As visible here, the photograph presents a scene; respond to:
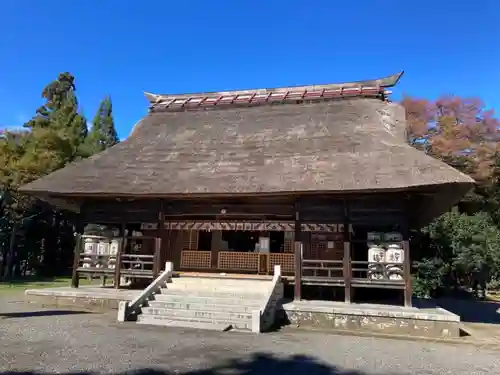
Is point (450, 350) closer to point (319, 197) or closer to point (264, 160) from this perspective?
point (319, 197)

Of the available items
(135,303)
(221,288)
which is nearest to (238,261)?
(221,288)

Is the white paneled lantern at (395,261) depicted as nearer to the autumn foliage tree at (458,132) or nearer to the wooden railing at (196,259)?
the wooden railing at (196,259)

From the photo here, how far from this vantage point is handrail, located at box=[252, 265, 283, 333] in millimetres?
8742

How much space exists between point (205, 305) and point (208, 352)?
3423mm

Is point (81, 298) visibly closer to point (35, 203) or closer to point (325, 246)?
point (325, 246)

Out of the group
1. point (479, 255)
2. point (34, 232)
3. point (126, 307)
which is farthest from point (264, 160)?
point (34, 232)

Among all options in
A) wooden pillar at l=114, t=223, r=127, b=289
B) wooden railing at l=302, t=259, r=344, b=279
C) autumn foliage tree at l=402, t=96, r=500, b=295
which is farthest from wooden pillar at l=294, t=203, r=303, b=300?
autumn foliage tree at l=402, t=96, r=500, b=295

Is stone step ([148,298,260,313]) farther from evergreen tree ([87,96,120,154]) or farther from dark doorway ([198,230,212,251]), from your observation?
evergreen tree ([87,96,120,154])

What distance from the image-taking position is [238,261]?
46.3 ft

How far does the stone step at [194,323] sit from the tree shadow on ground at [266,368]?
2.51 metres

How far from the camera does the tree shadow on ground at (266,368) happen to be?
5.38 m

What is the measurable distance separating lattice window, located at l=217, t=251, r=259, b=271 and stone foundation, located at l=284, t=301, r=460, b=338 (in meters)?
3.83

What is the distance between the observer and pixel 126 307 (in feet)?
31.3

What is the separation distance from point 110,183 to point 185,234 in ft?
13.0
